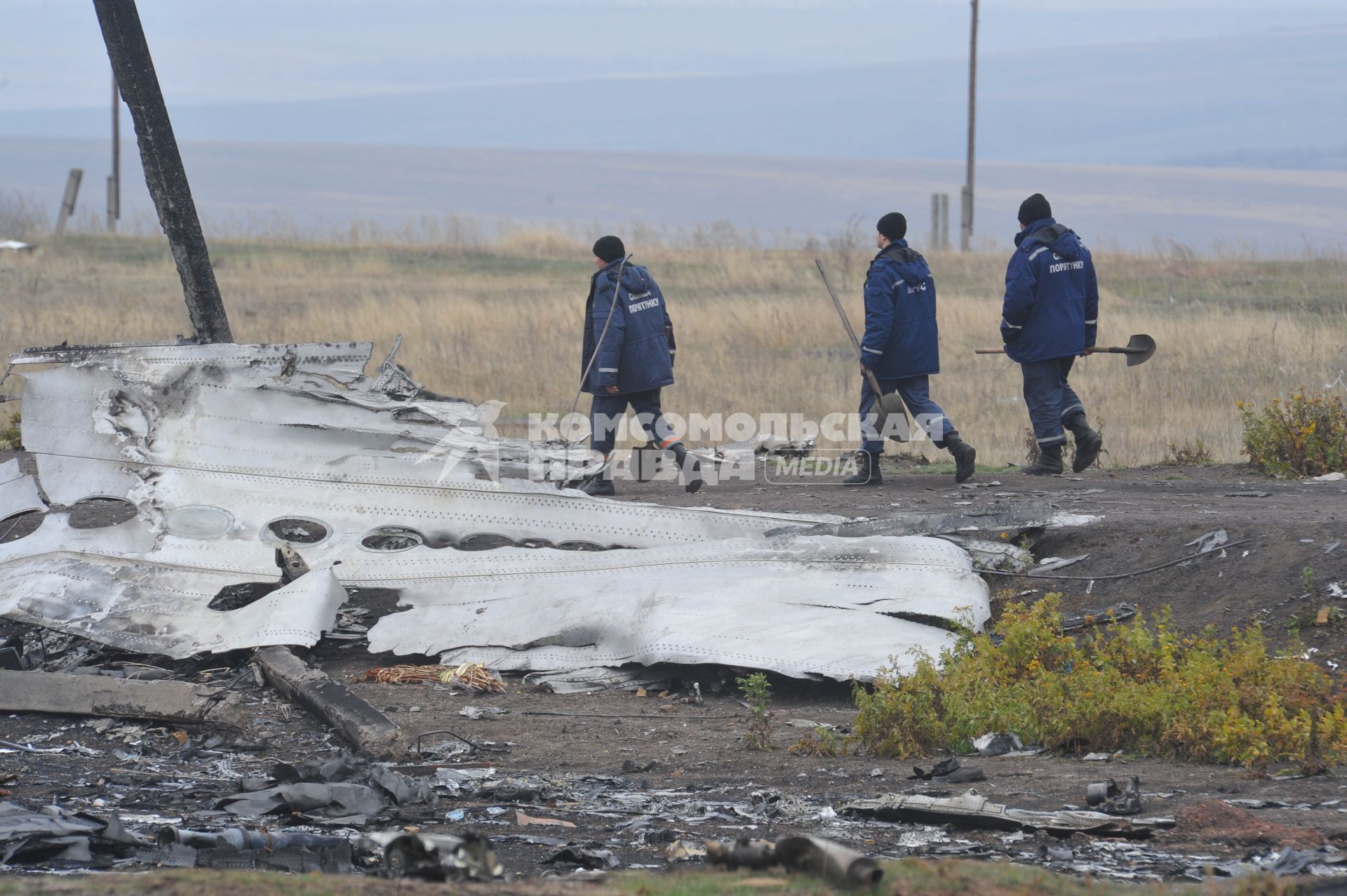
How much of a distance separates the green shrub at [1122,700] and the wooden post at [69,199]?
30.2m

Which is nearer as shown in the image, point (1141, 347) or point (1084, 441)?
point (1084, 441)

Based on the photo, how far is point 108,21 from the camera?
10258mm

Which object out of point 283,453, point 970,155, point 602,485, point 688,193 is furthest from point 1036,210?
point 688,193

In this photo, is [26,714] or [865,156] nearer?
[26,714]

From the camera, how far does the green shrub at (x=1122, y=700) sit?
16.9 feet

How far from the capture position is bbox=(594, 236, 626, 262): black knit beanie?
9664mm

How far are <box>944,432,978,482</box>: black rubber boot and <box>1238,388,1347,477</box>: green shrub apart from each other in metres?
2.25

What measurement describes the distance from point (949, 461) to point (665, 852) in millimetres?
7862

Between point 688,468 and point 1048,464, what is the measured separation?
2.80 metres

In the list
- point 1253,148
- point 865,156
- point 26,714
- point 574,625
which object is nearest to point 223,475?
point 26,714

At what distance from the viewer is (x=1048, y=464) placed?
1020cm

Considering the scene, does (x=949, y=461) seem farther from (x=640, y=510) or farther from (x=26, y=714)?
(x=26, y=714)

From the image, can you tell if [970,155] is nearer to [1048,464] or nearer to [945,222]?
[945,222]

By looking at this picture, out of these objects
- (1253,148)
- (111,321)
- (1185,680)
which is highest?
(1253,148)
